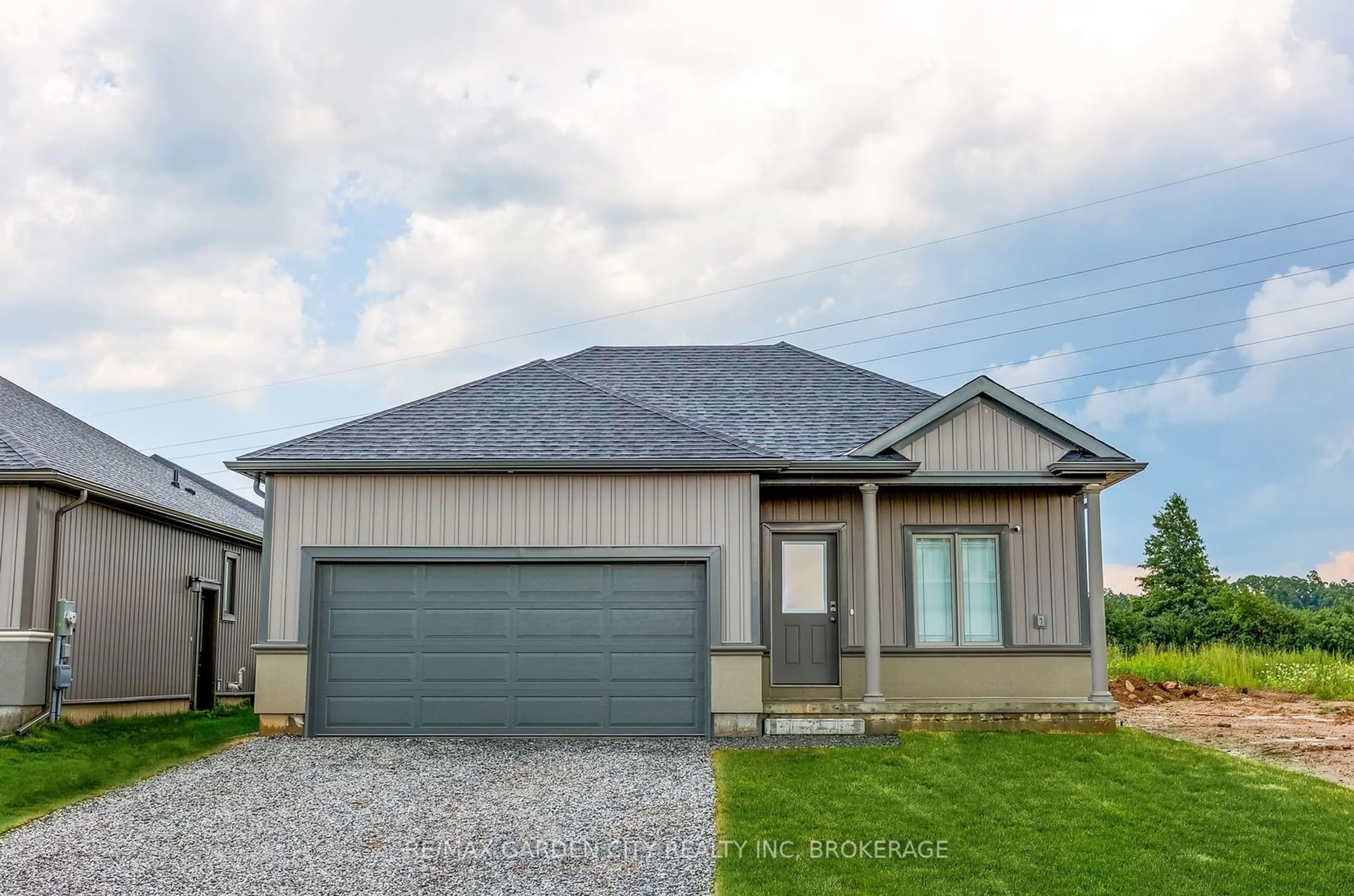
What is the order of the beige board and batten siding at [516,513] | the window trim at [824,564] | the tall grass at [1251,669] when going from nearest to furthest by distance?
the beige board and batten siding at [516,513] < the window trim at [824,564] < the tall grass at [1251,669]

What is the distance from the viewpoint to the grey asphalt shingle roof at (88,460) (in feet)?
43.6

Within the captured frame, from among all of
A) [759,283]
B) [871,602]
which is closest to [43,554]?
[871,602]

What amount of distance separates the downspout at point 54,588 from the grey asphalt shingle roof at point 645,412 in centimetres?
282

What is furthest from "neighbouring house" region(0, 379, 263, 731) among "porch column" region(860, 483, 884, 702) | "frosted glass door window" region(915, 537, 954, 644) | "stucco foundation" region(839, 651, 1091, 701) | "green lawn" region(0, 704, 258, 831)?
"frosted glass door window" region(915, 537, 954, 644)

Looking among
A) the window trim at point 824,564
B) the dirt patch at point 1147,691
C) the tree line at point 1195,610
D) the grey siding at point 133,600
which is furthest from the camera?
the tree line at point 1195,610

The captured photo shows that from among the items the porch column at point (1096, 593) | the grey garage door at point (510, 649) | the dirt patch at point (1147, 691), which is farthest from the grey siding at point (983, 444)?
the dirt patch at point (1147, 691)

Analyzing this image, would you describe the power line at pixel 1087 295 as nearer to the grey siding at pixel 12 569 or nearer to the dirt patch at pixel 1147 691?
the dirt patch at pixel 1147 691

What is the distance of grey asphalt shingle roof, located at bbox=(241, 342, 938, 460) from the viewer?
12.5 metres

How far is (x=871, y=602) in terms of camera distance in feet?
41.1

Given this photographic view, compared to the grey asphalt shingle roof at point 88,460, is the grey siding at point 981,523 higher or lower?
lower

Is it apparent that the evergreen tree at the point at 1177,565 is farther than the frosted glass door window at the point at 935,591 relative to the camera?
Yes

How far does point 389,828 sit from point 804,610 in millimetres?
6327

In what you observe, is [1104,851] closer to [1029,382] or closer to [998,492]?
[998,492]

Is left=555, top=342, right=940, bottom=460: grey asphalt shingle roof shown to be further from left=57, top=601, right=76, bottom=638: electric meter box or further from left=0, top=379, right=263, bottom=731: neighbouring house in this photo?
left=57, top=601, right=76, bottom=638: electric meter box
